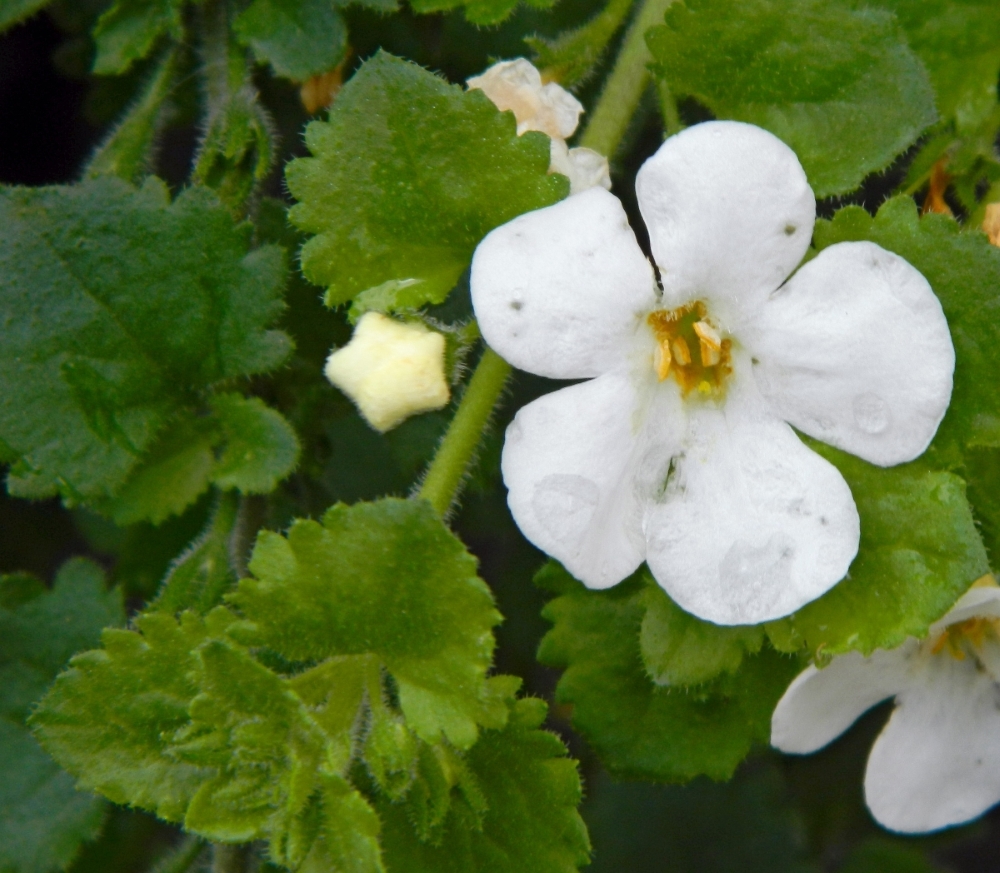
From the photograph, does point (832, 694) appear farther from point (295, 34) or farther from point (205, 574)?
point (295, 34)

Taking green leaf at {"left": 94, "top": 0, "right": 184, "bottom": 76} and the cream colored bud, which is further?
green leaf at {"left": 94, "top": 0, "right": 184, "bottom": 76}

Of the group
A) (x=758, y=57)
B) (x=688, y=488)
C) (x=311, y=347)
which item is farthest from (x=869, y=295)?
(x=311, y=347)

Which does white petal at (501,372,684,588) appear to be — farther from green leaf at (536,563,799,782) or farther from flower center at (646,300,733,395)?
green leaf at (536,563,799,782)

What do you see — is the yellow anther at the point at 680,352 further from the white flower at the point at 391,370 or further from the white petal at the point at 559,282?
the white flower at the point at 391,370

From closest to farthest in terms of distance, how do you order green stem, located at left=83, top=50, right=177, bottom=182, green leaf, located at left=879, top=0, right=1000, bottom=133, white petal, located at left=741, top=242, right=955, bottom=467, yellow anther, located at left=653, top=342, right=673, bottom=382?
white petal, located at left=741, top=242, right=955, bottom=467, yellow anther, located at left=653, top=342, right=673, bottom=382, green leaf, located at left=879, top=0, right=1000, bottom=133, green stem, located at left=83, top=50, right=177, bottom=182

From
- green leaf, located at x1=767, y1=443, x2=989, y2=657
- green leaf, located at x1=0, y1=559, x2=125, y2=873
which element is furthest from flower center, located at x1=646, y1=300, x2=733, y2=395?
green leaf, located at x1=0, y1=559, x2=125, y2=873

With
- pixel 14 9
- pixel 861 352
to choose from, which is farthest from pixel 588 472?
pixel 14 9
